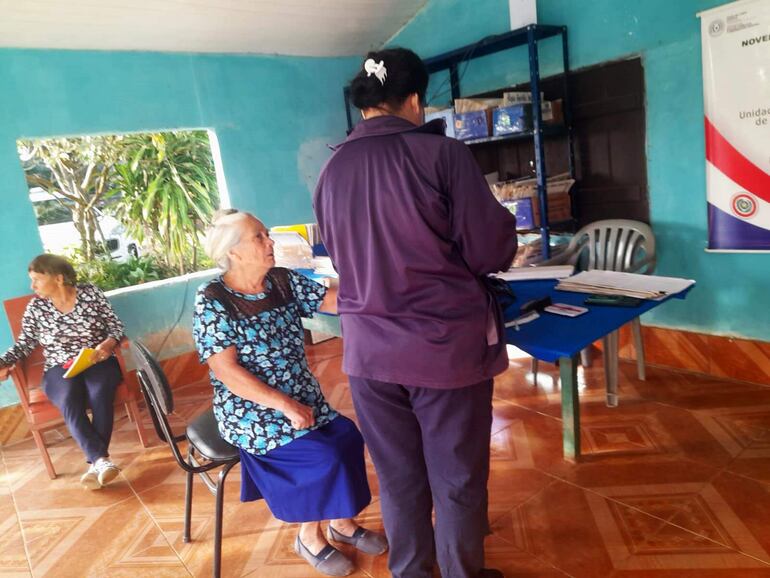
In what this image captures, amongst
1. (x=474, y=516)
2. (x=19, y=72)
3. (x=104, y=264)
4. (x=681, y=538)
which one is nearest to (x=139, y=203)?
(x=104, y=264)

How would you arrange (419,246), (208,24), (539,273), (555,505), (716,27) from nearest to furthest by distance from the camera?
(419,246), (555,505), (539,273), (716,27), (208,24)

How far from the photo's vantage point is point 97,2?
297 cm

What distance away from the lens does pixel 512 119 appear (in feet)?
11.0

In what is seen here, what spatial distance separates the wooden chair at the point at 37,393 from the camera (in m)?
2.87

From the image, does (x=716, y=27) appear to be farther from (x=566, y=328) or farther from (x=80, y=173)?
(x=80, y=173)

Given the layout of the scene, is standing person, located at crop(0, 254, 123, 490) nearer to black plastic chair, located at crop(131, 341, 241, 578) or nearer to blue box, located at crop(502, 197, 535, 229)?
black plastic chair, located at crop(131, 341, 241, 578)

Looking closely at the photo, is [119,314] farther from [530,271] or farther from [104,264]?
[530,271]

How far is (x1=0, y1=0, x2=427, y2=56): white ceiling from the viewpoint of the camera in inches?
119

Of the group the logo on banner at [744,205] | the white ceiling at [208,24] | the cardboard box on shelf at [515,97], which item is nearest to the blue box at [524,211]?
the cardboard box on shelf at [515,97]

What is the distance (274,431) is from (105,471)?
1464mm

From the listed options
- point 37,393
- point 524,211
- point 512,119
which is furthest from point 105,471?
point 512,119

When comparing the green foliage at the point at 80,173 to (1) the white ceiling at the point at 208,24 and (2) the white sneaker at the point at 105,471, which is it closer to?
(1) the white ceiling at the point at 208,24

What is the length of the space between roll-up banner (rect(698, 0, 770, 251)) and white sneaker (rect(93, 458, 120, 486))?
3316 mm

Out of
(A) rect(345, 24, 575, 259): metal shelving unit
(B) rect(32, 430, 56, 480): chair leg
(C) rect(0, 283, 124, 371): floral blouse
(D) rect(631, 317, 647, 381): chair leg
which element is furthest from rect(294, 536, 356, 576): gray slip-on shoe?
(A) rect(345, 24, 575, 259): metal shelving unit
